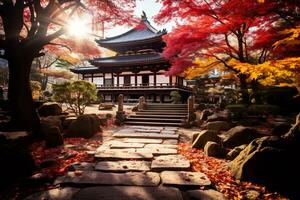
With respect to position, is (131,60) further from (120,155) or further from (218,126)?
(120,155)

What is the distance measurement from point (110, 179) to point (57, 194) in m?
0.92

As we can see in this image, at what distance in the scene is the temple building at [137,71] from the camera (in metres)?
26.8

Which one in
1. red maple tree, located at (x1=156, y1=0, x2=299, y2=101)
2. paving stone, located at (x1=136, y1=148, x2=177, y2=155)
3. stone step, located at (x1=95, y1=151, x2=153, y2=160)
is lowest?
paving stone, located at (x1=136, y1=148, x2=177, y2=155)

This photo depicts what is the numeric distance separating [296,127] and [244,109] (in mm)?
5910

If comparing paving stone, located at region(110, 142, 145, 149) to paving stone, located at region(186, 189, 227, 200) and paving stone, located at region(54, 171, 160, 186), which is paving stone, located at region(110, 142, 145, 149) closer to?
paving stone, located at region(54, 171, 160, 186)

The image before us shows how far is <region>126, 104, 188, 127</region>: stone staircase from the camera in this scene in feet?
39.8

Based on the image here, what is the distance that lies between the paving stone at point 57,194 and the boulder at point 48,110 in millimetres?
8292

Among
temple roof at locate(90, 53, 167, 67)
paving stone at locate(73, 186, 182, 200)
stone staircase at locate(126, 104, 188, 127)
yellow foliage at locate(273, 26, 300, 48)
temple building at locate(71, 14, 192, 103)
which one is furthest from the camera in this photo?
temple building at locate(71, 14, 192, 103)

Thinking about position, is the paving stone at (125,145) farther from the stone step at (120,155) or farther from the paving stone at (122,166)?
the paving stone at (122,166)

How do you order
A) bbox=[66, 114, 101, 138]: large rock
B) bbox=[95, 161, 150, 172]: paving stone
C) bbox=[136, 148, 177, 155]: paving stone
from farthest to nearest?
bbox=[66, 114, 101, 138]: large rock → bbox=[136, 148, 177, 155]: paving stone → bbox=[95, 161, 150, 172]: paving stone

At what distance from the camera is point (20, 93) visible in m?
7.57

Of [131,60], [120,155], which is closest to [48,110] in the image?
[120,155]

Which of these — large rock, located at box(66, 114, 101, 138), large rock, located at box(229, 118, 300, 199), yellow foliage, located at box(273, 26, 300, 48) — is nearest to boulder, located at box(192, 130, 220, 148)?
large rock, located at box(229, 118, 300, 199)

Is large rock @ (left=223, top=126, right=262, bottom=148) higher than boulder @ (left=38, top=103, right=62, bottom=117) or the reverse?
the reverse
